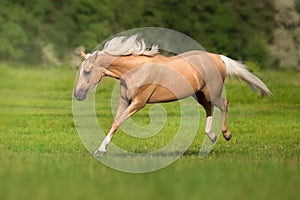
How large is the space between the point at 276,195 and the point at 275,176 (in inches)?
50.7

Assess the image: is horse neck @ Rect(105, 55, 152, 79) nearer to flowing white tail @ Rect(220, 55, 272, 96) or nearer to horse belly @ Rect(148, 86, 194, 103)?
horse belly @ Rect(148, 86, 194, 103)

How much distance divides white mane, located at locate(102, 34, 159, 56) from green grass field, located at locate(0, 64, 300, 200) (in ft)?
4.89

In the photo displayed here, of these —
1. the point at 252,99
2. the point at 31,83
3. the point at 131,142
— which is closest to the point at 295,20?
the point at 31,83

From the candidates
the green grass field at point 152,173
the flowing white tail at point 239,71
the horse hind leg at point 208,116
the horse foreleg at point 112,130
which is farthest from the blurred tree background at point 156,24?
the horse foreleg at point 112,130

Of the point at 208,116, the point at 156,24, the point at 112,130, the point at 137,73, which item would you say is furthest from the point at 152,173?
the point at 156,24

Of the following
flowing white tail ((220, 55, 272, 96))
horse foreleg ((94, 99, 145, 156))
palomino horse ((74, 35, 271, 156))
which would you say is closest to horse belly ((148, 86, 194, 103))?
palomino horse ((74, 35, 271, 156))

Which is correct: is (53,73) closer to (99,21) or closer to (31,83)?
(31,83)

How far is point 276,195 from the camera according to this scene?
656 cm

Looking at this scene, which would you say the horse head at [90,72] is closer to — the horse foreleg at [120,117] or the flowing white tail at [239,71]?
the horse foreleg at [120,117]

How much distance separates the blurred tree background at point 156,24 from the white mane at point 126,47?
3433 cm

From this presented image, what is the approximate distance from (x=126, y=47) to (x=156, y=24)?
Result: 38.9 metres

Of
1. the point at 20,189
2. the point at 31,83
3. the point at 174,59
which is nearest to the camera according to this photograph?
the point at 20,189

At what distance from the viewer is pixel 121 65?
444 inches

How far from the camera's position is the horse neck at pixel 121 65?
36.9 ft
